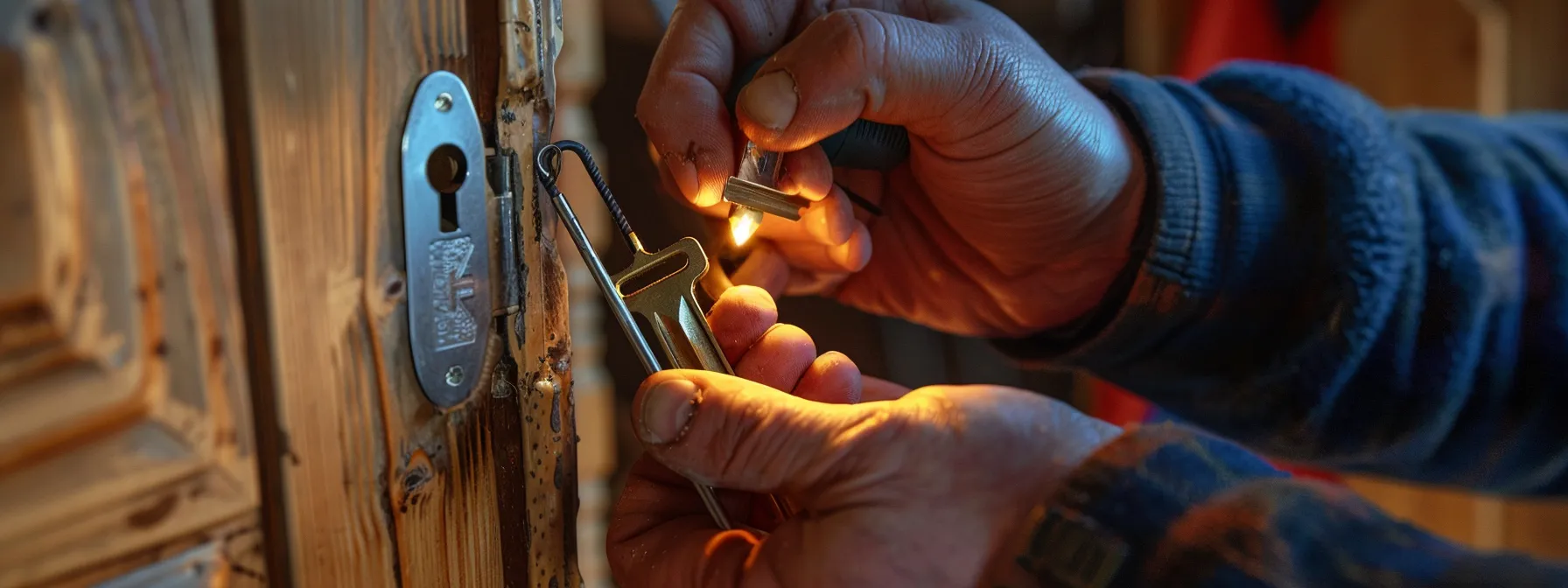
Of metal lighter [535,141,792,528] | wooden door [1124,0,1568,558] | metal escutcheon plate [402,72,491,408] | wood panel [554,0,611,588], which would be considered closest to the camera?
metal escutcheon plate [402,72,491,408]

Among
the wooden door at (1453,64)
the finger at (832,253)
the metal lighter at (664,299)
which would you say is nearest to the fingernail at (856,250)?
the finger at (832,253)

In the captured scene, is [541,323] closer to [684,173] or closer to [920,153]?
[684,173]

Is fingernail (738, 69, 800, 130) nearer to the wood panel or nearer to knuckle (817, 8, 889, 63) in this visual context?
knuckle (817, 8, 889, 63)

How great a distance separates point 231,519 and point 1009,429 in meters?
0.36

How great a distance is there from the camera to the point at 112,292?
0.88ft

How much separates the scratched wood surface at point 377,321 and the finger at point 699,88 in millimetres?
135

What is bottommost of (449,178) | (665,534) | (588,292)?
(588,292)

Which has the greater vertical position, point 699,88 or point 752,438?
point 699,88

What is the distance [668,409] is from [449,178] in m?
0.15

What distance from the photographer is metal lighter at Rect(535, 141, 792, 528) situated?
0.47 meters

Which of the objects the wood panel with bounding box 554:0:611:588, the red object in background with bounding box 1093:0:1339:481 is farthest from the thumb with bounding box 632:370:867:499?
the red object in background with bounding box 1093:0:1339:481

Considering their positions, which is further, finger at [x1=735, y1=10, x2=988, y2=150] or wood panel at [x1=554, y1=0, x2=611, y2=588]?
wood panel at [x1=554, y1=0, x2=611, y2=588]

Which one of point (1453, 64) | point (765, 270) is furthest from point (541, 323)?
point (1453, 64)

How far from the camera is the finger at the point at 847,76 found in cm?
52
